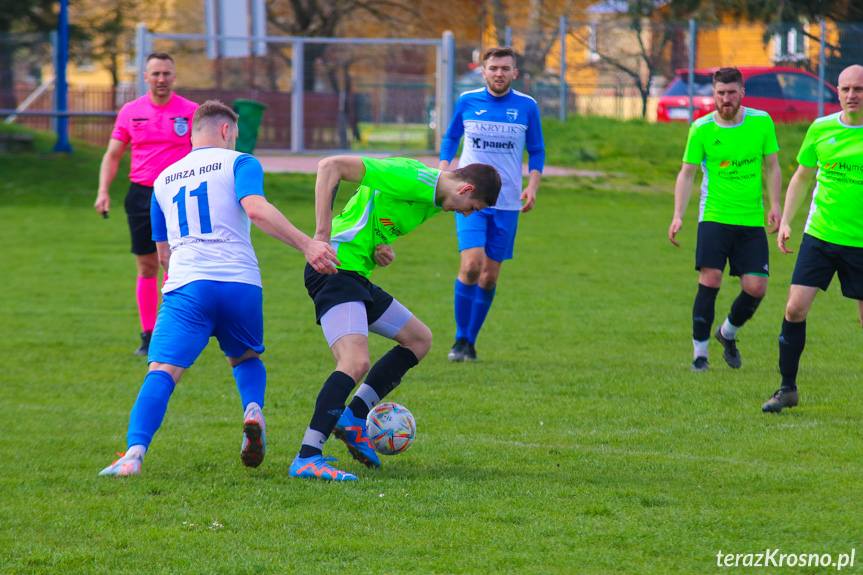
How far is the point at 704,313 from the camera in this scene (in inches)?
309

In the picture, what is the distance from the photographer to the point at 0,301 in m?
11.5

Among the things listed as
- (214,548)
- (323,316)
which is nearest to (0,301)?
(323,316)

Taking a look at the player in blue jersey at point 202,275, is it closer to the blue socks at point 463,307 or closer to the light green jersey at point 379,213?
the light green jersey at point 379,213

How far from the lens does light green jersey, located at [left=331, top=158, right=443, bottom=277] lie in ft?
16.6

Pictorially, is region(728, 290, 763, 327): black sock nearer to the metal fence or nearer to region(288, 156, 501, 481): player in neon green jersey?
region(288, 156, 501, 481): player in neon green jersey

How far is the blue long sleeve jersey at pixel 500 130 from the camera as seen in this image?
27.5ft

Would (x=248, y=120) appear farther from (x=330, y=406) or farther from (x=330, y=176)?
(x=330, y=406)

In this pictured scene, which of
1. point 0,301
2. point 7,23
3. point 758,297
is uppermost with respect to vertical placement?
point 7,23

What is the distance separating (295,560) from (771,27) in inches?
853

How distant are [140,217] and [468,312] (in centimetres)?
293

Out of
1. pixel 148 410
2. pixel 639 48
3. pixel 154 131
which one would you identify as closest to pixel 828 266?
pixel 148 410

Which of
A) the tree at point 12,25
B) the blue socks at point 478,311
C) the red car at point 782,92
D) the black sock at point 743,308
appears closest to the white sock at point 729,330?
the black sock at point 743,308

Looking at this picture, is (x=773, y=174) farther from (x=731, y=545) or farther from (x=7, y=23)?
(x=7, y=23)

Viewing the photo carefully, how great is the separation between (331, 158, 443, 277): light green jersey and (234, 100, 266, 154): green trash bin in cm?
1519
